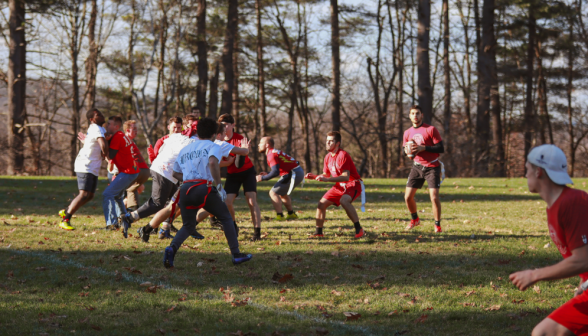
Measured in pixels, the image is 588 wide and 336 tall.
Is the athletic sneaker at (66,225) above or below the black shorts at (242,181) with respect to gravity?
below

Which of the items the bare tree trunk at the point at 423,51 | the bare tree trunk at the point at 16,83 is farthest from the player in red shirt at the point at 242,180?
the bare tree trunk at the point at 16,83

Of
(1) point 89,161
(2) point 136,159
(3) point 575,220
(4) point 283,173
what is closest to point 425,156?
(4) point 283,173

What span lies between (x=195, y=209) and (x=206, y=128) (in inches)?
39.6

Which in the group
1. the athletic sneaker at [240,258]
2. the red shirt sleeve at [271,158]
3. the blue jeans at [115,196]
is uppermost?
the red shirt sleeve at [271,158]

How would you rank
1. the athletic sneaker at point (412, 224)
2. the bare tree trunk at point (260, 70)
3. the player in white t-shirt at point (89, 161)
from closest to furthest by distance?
1. the player in white t-shirt at point (89, 161)
2. the athletic sneaker at point (412, 224)
3. the bare tree trunk at point (260, 70)

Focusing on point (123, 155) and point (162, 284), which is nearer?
point (162, 284)

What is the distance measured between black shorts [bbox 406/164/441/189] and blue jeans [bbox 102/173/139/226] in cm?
497

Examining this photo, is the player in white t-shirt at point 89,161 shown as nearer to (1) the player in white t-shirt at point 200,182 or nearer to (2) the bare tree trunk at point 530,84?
(1) the player in white t-shirt at point 200,182

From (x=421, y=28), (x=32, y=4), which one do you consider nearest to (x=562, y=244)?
(x=421, y=28)

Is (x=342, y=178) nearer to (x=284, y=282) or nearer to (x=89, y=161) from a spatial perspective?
(x=284, y=282)

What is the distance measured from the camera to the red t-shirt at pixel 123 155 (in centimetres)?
934

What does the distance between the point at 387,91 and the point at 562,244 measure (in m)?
35.4

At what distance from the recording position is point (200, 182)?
6.38 m

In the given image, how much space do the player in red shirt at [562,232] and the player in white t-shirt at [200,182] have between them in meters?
4.05
